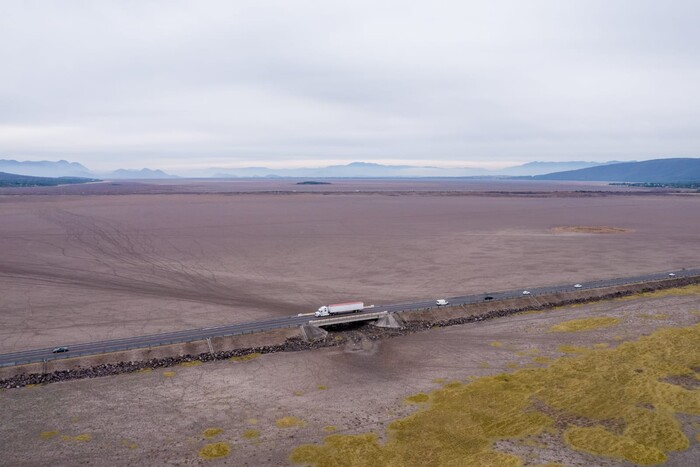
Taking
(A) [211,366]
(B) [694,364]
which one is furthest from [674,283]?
(A) [211,366]

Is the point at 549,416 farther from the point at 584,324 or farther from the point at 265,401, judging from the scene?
the point at 584,324

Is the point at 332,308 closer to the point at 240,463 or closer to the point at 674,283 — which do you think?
the point at 240,463

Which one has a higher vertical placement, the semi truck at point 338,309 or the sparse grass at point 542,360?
the semi truck at point 338,309

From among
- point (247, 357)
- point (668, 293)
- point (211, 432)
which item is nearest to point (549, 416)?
point (211, 432)

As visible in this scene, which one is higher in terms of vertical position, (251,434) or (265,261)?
(265,261)

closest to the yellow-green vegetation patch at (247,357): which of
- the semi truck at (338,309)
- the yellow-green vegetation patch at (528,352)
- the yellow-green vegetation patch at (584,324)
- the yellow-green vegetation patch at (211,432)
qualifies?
the semi truck at (338,309)

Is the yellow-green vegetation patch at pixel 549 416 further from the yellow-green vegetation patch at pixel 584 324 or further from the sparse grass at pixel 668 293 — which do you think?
the sparse grass at pixel 668 293
